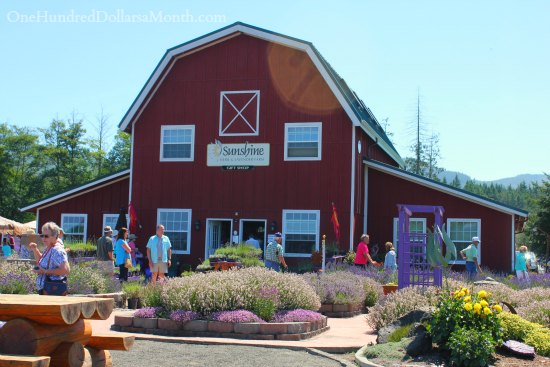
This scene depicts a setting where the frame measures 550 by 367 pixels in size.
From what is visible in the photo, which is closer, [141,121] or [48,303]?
[48,303]

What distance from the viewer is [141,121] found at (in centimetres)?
2405

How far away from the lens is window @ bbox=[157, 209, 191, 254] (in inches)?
914

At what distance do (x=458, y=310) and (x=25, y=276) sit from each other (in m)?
7.77

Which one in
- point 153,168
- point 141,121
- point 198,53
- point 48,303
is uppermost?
point 198,53

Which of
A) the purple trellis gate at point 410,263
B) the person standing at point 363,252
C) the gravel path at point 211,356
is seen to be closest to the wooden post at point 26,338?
the gravel path at point 211,356

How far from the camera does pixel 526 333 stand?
8414mm

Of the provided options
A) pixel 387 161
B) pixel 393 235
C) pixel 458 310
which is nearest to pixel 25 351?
pixel 458 310

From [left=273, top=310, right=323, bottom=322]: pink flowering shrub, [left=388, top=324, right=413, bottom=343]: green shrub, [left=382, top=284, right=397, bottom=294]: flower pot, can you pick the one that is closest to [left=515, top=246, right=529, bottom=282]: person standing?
[left=382, top=284, right=397, bottom=294]: flower pot

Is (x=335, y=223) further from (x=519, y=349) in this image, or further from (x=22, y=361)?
(x=22, y=361)

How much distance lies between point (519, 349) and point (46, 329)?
17.4 feet

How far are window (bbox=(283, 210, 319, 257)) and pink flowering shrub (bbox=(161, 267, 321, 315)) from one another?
1079 cm

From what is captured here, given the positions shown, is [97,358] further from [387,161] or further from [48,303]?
[387,161]

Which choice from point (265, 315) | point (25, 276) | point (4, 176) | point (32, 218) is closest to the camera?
point (265, 315)

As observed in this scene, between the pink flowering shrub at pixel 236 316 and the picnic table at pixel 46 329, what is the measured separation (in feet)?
12.2
